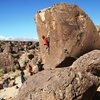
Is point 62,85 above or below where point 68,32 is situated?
below

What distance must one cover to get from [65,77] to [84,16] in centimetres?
484

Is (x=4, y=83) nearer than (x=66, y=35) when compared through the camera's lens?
No

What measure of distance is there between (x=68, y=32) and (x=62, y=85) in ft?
13.8

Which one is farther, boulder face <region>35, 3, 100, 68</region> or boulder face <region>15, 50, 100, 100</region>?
boulder face <region>35, 3, 100, 68</region>

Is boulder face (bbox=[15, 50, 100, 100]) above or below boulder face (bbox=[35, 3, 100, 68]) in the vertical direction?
below

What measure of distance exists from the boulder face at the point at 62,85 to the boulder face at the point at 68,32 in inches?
92.7

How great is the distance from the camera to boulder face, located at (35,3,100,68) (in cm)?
1451

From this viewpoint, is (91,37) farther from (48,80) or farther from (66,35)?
(48,80)

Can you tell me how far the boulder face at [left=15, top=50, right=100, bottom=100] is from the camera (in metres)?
10.8

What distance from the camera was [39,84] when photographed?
37.3 ft

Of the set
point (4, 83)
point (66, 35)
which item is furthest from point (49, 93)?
point (4, 83)

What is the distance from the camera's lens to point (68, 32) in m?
14.5

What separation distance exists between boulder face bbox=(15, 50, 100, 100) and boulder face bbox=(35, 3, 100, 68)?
2354 millimetres

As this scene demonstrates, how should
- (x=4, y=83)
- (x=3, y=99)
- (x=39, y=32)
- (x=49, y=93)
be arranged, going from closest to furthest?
(x=49, y=93)
(x=39, y=32)
(x=3, y=99)
(x=4, y=83)
